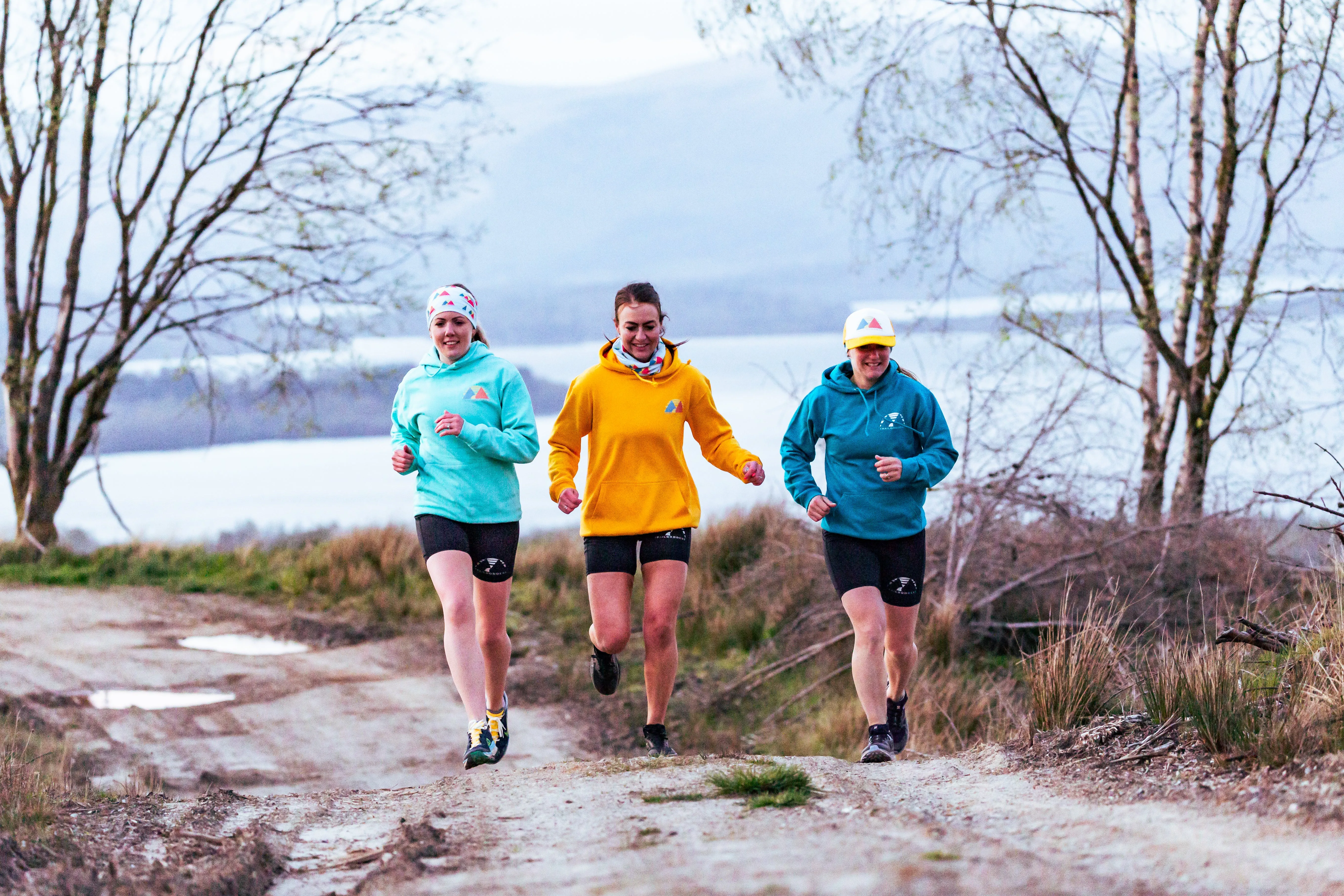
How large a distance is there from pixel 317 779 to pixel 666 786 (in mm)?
4110

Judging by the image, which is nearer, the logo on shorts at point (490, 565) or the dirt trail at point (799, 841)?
the dirt trail at point (799, 841)

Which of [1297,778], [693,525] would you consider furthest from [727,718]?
[1297,778]

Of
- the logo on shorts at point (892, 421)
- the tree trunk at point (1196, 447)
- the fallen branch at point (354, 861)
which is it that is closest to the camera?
the fallen branch at point (354, 861)

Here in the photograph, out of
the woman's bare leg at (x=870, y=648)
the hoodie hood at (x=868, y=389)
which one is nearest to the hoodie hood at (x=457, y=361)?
the hoodie hood at (x=868, y=389)

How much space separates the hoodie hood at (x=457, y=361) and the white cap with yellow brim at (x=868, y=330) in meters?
1.66

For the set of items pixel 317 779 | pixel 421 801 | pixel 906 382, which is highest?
pixel 906 382

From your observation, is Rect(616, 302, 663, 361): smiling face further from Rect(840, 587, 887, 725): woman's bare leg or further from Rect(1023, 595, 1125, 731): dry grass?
Rect(1023, 595, 1125, 731): dry grass

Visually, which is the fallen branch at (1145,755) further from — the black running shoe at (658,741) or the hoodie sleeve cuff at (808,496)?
the black running shoe at (658,741)

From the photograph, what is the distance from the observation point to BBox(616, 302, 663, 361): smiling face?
18.1 ft

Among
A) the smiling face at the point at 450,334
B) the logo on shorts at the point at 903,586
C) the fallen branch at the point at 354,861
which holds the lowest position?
the fallen branch at the point at 354,861

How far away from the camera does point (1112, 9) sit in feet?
35.4

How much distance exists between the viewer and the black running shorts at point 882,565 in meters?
5.50

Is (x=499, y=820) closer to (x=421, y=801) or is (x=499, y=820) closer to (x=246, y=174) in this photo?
(x=421, y=801)

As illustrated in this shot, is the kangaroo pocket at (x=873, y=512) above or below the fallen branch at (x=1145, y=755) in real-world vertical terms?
above
